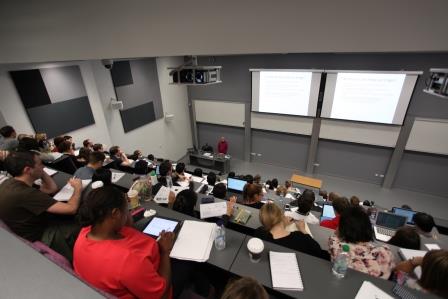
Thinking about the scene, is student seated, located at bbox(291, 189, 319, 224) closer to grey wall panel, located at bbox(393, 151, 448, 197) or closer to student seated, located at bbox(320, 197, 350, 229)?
student seated, located at bbox(320, 197, 350, 229)

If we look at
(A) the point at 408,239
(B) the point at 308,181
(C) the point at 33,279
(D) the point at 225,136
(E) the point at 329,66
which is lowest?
(B) the point at 308,181

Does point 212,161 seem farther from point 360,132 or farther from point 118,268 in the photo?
point 118,268

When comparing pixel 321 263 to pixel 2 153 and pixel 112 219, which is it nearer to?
pixel 112 219

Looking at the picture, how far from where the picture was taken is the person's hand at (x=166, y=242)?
1.31 meters

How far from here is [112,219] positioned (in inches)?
44.3

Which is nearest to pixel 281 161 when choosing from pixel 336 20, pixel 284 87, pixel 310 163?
pixel 310 163

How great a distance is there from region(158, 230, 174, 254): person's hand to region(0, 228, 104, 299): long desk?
60 centimetres

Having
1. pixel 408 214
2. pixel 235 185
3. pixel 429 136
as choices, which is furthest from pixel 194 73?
pixel 429 136

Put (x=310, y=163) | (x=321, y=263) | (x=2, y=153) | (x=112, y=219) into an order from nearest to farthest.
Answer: (x=112, y=219) < (x=321, y=263) < (x=2, y=153) < (x=310, y=163)

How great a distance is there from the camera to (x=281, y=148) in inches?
259

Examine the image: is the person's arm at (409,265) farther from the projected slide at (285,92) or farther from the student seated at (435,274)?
the projected slide at (285,92)

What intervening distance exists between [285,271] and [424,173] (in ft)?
19.2

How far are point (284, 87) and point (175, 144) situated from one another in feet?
12.9

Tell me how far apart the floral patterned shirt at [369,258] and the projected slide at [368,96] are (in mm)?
4731
